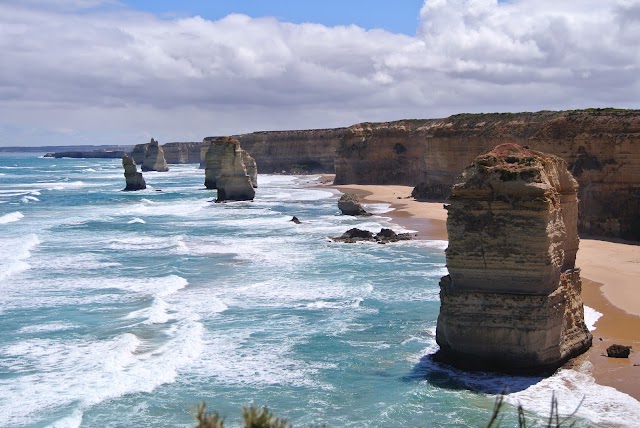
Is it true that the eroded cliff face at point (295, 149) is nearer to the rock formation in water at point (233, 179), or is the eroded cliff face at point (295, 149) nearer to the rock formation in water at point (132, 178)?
the rock formation in water at point (132, 178)

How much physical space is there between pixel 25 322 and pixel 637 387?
15.1m

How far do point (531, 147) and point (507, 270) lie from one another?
22.8 m

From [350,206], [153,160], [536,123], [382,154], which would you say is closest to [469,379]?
[350,206]

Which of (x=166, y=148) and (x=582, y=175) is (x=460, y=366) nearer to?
(x=582, y=175)

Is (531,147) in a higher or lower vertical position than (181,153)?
higher

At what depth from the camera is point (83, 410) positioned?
1414 cm

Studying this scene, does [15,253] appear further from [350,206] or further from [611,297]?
[611,297]

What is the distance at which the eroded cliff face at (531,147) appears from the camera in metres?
32.5

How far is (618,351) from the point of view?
15797 millimetres

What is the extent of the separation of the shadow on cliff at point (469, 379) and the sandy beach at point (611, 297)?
58.7 inches

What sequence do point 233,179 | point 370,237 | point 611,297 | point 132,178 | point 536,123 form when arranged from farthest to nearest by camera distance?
1. point 132,178
2. point 233,179
3. point 536,123
4. point 370,237
5. point 611,297

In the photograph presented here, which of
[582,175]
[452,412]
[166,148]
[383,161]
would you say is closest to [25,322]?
[452,412]

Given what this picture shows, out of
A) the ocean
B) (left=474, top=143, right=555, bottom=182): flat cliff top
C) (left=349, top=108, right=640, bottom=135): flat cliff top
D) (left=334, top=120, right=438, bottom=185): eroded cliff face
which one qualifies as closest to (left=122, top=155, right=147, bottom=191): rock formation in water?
(left=334, top=120, right=438, bottom=185): eroded cliff face

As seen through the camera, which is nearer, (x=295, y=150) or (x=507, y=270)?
(x=507, y=270)
